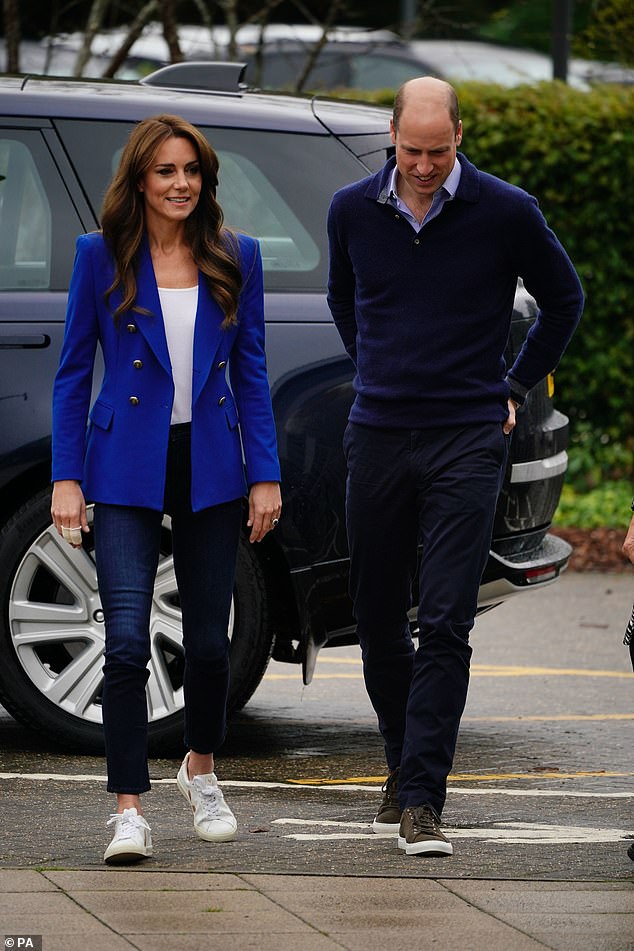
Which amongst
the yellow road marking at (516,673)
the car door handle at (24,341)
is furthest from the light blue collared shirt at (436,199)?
the yellow road marking at (516,673)

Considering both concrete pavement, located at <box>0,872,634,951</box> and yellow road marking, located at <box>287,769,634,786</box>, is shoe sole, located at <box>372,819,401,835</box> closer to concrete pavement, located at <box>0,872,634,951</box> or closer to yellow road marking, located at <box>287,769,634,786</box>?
concrete pavement, located at <box>0,872,634,951</box>

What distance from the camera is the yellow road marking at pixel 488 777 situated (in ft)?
18.7

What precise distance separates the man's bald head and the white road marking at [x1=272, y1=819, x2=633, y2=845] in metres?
1.76

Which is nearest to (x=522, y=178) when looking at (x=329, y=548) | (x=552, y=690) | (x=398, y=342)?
(x=552, y=690)

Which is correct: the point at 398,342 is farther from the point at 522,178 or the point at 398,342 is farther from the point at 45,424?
the point at 522,178

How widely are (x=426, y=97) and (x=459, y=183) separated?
23cm

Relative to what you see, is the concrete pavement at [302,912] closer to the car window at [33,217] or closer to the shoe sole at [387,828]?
the shoe sole at [387,828]

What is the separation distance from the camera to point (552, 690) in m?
7.41

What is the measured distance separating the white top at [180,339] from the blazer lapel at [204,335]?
17 mm

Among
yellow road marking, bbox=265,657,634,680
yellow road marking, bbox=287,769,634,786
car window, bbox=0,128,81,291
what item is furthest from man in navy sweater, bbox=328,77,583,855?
yellow road marking, bbox=265,657,634,680

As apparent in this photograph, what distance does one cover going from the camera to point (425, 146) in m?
4.71

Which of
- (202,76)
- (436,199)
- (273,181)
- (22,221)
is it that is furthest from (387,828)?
(202,76)

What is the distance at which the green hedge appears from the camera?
437 inches

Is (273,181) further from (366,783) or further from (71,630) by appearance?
(366,783)
